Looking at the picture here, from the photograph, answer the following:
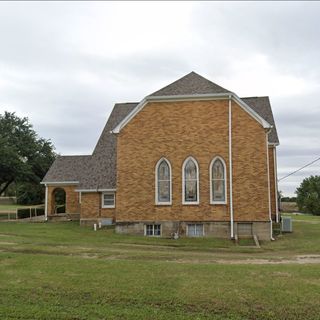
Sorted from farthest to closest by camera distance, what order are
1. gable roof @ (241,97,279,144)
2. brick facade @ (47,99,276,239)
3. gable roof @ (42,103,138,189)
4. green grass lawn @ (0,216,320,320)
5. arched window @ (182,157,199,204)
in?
gable roof @ (42,103,138,189) < gable roof @ (241,97,279,144) < arched window @ (182,157,199,204) < brick facade @ (47,99,276,239) < green grass lawn @ (0,216,320,320)

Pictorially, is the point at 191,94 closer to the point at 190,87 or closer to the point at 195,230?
the point at 190,87

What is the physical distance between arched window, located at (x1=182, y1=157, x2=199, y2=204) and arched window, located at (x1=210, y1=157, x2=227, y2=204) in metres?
0.86

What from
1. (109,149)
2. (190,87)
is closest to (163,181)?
(190,87)

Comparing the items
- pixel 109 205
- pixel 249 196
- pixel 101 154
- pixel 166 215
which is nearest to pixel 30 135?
pixel 101 154

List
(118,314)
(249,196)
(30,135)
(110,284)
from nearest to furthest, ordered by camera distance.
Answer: (118,314), (110,284), (249,196), (30,135)

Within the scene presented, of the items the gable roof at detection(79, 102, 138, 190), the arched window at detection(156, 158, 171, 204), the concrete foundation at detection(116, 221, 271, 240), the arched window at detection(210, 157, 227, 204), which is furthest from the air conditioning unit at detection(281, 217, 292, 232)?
the gable roof at detection(79, 102, 138, 190)

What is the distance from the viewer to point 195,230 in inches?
963

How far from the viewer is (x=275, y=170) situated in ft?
98.0

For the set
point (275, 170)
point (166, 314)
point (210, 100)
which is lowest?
point (166, 314)

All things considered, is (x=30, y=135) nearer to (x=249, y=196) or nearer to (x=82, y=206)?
(x=82, y=206)

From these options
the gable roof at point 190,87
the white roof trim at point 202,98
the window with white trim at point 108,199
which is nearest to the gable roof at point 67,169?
the window with white trim at point 108,199

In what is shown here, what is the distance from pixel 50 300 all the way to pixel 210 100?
16990mm

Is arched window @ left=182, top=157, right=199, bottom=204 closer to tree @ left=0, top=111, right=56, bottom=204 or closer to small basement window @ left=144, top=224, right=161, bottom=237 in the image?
small basement window @ left=144, top=224, right=161, bottom=237

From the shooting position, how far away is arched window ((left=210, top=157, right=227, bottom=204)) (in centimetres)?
2445
